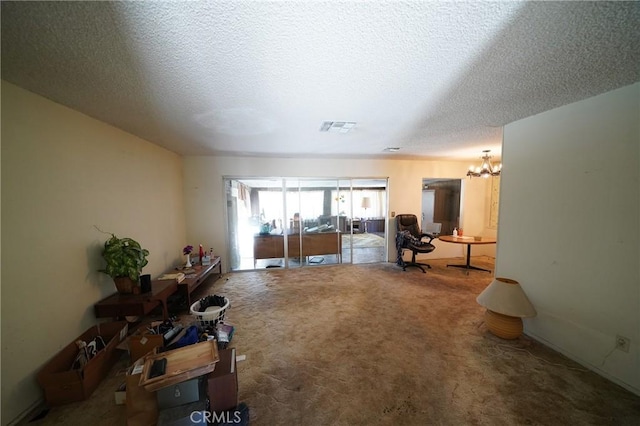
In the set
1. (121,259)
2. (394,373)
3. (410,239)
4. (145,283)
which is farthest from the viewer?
(410,239)

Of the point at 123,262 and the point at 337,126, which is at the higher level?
the point at 337,126

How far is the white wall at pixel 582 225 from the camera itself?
5.54ft

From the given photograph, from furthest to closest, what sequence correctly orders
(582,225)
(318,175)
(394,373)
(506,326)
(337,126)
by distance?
(318,175) < (337,126) < (506,326) < (582,225) < (394,373)

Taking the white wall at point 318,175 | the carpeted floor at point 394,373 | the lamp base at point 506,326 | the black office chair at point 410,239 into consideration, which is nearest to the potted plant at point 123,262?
the carpeted floor at point 394,373

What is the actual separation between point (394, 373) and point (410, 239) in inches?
121

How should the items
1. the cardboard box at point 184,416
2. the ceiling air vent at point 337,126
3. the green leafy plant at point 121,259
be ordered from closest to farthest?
the cardboard box at point 184,416, the green leafy plant at point 121,259, the ceiling air vent at point 337,126

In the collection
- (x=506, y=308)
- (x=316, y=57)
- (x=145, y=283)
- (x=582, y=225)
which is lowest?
(x=506, y=308)

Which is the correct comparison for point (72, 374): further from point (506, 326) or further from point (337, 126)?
point (506, 326)

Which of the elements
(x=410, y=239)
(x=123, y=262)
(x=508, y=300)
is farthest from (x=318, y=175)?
(x=508, y=300)

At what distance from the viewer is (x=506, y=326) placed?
7.39 feet

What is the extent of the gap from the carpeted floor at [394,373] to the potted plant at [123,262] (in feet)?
2.74

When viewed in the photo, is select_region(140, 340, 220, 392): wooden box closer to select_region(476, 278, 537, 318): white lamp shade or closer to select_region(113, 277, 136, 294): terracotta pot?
select_region(113, 277, 136, 294): terracotta pot

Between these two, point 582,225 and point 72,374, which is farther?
point 582,225

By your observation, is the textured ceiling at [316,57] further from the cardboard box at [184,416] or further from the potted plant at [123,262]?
the cardboard box at [184,416]
